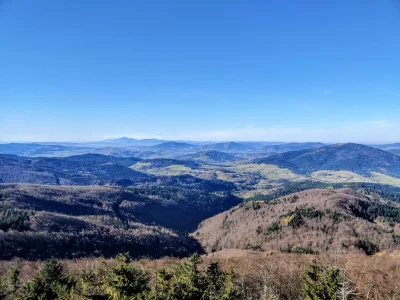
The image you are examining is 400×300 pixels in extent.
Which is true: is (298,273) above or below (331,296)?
below

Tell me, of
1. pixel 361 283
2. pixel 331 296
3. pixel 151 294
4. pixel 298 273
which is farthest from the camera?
pixel 298 273

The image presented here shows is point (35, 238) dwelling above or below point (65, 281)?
below

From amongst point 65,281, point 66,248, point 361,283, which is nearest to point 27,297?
point 65,281

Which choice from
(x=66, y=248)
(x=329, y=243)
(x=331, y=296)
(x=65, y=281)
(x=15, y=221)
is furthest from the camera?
(x=15, y=221)

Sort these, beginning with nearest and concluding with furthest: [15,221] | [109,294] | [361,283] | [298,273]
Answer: [109,294] < [361,283] < [298,273] < [15,221]

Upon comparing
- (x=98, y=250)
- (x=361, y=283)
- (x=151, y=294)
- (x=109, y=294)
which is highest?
(x=109, y=294)

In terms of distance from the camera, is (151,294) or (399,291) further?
(399,291)

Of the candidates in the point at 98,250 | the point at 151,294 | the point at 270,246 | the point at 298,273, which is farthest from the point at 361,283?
the point at 98,250

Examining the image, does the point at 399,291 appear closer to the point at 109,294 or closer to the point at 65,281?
the point at 109,294

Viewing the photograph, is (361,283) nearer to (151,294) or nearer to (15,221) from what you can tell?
(151,294)
